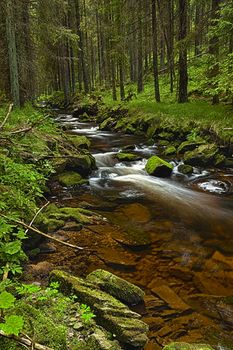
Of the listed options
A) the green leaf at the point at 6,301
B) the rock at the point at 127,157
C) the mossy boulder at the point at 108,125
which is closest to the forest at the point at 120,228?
the green leaf at the point at 6,301

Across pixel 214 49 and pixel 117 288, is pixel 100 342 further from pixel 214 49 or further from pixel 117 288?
pixel 214 49

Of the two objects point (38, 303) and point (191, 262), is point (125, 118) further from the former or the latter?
point (38, 303)

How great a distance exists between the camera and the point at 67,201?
927 centimetres

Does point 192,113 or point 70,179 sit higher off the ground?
point 192,113

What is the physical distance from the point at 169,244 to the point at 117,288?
94.2 inches

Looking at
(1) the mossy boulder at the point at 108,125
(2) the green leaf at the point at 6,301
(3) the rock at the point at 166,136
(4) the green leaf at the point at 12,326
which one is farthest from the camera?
(1) the mossy boulder at the point at 108,125

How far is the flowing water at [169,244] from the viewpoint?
4758 mm

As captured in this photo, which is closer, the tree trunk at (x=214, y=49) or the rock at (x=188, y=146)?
the rock at (x=188, y=146)

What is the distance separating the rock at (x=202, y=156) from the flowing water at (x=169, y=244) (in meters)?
0.45

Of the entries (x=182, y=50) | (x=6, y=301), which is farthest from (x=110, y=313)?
(x=182, y=50)

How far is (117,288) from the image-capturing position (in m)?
4.83

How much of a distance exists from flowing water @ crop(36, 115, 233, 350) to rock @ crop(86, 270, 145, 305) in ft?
0.69

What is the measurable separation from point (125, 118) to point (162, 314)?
16.9 metres

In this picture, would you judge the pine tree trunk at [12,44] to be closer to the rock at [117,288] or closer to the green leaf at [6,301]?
the rock at [117,288]
